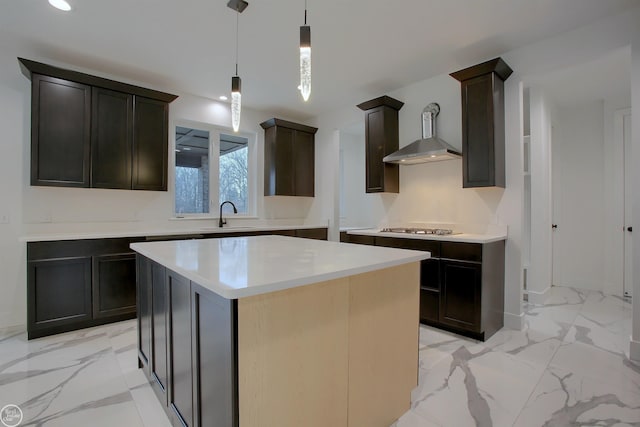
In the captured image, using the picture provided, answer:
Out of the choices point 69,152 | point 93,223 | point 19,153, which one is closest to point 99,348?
point 93,223

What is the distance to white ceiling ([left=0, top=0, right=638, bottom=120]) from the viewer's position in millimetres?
2385

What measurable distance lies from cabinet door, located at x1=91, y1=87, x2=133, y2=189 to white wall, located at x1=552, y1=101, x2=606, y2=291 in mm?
5774

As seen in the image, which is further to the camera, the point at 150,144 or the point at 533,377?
the point at 150,144

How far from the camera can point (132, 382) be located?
6.93 feet

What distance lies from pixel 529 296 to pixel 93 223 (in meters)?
5.39

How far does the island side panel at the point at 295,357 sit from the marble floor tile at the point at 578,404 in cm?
119

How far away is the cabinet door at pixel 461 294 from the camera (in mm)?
2738

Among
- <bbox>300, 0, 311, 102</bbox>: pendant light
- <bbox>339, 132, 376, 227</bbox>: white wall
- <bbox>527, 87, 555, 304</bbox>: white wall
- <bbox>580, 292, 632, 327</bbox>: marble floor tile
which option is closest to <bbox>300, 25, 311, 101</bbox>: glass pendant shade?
<bbox>300, 0, 311, 102</bbox>: pendant light

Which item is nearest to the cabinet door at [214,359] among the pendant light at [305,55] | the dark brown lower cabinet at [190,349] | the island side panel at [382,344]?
the dark brown lower cabinet at [190,349]

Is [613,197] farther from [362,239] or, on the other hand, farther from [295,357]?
[295,357]

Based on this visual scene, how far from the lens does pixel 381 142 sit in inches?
152

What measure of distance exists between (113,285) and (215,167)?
205cm

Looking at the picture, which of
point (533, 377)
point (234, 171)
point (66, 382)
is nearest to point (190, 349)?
point (66, 382)

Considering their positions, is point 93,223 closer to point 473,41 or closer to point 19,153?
point 19,153
